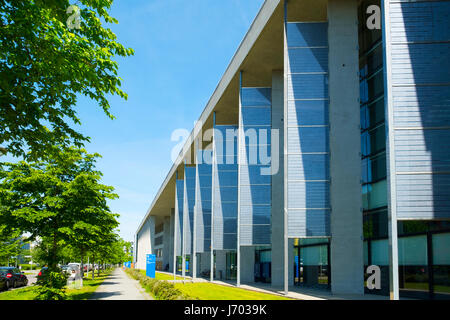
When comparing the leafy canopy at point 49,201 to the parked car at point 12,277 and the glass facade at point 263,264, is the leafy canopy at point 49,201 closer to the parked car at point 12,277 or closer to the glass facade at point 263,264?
the parked car at point 12,277

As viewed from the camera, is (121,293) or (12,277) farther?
(12,277)

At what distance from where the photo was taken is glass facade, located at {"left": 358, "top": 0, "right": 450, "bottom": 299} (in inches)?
736

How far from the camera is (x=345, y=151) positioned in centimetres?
2291

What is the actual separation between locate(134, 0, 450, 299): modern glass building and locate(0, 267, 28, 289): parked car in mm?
16210

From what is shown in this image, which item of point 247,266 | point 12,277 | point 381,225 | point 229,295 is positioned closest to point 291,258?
point 229,295

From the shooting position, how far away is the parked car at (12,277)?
1221 inches

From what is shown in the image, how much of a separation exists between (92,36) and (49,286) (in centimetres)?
1093

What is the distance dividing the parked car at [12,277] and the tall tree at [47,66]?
21.1 meters

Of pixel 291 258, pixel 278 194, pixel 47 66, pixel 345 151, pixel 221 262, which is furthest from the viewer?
pixel 221 262

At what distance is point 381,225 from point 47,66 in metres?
18.4

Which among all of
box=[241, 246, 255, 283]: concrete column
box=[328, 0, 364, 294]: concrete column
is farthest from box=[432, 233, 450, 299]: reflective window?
box=[241, 246, 255, 283]: concrete column

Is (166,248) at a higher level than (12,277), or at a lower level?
lower

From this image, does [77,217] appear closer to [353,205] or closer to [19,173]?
[19,173]

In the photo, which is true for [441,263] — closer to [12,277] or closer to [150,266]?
[150,266]
